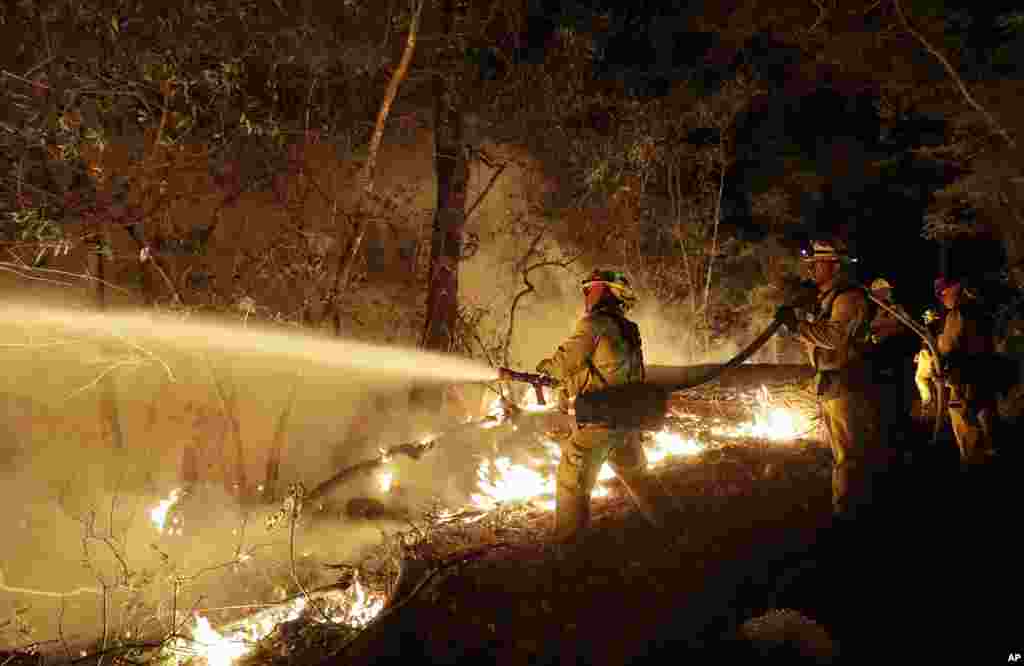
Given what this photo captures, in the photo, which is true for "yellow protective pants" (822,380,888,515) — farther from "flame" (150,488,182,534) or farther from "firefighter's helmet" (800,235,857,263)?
"flame" (150,488,182,534)

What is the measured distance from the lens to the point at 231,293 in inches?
341

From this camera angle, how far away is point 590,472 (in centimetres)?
556

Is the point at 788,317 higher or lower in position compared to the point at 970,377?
Answer: higher

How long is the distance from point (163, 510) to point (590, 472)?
677 cm

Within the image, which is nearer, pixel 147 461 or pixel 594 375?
pixel 594 375

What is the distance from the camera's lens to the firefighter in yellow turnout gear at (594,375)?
5387 mm

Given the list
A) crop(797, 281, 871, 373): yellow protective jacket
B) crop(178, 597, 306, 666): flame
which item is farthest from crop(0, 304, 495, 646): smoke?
crop(797, 281, 871, 373): yellow protective jacket

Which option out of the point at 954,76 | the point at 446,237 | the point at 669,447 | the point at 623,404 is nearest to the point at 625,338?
the point at 623,404

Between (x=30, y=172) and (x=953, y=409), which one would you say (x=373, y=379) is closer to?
(x=30, y=172)

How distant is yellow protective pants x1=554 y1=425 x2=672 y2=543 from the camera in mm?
5449

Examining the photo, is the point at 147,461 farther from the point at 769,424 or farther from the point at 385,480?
the point at 769,424

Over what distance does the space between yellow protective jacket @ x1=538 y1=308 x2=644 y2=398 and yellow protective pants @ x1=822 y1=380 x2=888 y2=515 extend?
1.76m

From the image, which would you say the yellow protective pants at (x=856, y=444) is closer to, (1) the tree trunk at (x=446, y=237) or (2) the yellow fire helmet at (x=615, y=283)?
(2) the yellow fire helmet at (x=615, y=283)

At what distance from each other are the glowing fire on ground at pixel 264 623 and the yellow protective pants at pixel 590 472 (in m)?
1.61
